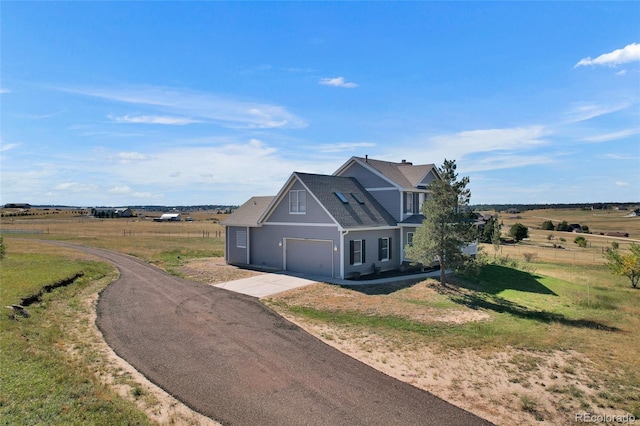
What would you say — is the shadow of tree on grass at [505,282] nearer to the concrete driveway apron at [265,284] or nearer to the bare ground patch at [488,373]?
the bare ground patch at [488,373]

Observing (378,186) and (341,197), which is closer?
(341,197)

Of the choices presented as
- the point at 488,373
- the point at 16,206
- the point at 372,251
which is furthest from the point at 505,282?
the point at 16,206

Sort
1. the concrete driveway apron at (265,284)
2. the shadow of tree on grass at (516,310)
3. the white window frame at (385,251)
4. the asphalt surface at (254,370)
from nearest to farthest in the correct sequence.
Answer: the asphalt surface at (254,370) → the shadow of tree on grass at (516,310) → the concrete driveway apron at (265,284) → the white window frame at (385,251)

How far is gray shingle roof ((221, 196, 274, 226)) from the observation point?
92.2 feet

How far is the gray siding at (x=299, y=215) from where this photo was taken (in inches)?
912

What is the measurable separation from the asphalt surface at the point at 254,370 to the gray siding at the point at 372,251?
27.0ft

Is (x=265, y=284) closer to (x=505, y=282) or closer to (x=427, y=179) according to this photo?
Result: (x=505, y=282)

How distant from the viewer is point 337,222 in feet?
72.3

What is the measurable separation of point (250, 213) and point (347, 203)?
350 inches

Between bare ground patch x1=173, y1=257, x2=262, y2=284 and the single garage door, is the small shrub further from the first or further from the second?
bare ground patch x1=173, y1=257, x2=262, y2=284

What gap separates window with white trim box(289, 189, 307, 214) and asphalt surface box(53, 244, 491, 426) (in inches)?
383

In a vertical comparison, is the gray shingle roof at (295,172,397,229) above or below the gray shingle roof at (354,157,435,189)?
below

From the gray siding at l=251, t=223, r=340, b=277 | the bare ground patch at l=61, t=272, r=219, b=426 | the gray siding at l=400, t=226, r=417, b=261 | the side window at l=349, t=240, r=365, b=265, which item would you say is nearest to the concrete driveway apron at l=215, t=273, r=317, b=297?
the gray siding at l=251, t=223, r=340, b=277

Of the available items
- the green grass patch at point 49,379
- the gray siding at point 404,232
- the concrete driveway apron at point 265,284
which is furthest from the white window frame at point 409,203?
the green grass patch at point 49,379
